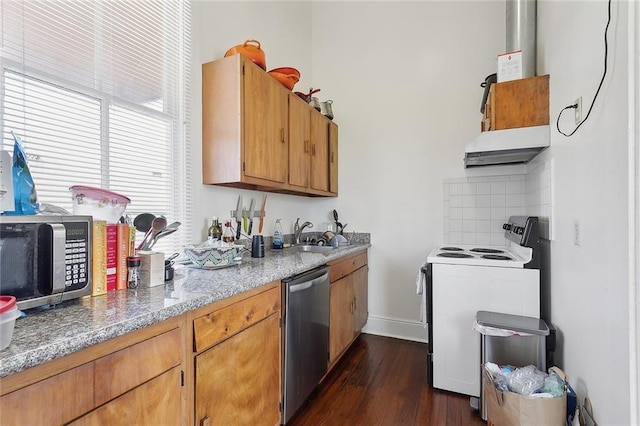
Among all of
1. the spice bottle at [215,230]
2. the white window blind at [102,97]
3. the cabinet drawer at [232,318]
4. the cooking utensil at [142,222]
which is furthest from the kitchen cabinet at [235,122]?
the cabinet drawer at [232,318]

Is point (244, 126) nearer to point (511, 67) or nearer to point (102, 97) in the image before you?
point (102, 97)

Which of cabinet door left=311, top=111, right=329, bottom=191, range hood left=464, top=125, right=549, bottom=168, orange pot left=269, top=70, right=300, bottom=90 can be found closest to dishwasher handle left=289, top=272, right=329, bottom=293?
cabinet door left=311, top=111, right=329, bottom=191

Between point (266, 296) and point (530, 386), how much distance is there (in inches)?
51.3

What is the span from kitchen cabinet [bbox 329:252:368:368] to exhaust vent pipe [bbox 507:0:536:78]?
6.36 feet

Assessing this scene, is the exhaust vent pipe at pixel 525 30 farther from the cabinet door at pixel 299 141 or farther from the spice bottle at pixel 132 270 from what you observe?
the spice bottle at pixel 132 270

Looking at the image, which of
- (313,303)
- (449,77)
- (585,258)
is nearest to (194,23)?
(313,303)

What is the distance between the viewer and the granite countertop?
652 millimetres

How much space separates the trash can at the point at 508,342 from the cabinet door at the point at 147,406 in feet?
5.08

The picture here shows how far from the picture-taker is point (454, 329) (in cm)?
204

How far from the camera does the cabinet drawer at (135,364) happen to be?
783 mm

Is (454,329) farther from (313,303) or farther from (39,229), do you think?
(39,229)

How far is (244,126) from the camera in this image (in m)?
1.88

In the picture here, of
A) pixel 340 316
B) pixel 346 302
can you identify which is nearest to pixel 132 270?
pixel 340 316

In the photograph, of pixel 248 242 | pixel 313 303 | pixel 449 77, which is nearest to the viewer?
pixel 313 303
